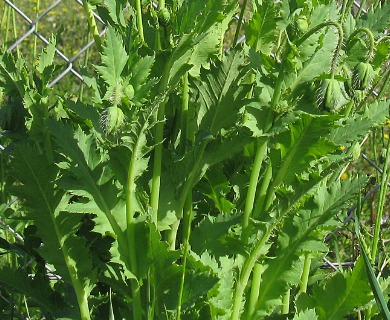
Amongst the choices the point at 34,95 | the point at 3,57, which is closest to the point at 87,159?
the point at 34,95

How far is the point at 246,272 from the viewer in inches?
58.8

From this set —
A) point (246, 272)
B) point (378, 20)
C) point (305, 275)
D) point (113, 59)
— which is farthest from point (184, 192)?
point (378, 20)

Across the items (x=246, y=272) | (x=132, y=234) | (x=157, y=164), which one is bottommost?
(x=246, y=272)

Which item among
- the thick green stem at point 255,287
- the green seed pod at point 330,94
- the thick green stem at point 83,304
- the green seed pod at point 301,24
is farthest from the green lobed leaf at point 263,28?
the thick green stem at point 83,304

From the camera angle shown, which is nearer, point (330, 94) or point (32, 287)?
point (330, 94)

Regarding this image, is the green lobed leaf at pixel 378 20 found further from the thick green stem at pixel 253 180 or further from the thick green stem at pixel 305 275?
the thick green stem at pixel 305 275

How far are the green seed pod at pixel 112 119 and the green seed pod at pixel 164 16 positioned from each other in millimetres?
227

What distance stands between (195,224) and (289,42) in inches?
19.5

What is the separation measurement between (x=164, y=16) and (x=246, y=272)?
1.74 feet

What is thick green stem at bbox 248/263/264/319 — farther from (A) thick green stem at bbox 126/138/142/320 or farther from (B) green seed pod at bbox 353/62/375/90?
(B) green seed pod at bbox 353/62/375/90

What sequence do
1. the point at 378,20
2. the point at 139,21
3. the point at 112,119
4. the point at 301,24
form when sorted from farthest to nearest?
the point at 378,20, the point at 139,21, the point at 301,24, the point at 112,119

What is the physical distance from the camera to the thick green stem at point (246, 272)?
147 cm

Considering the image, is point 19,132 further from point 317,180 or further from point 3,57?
point 317,180

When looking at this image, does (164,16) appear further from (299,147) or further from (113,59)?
(299,147)
